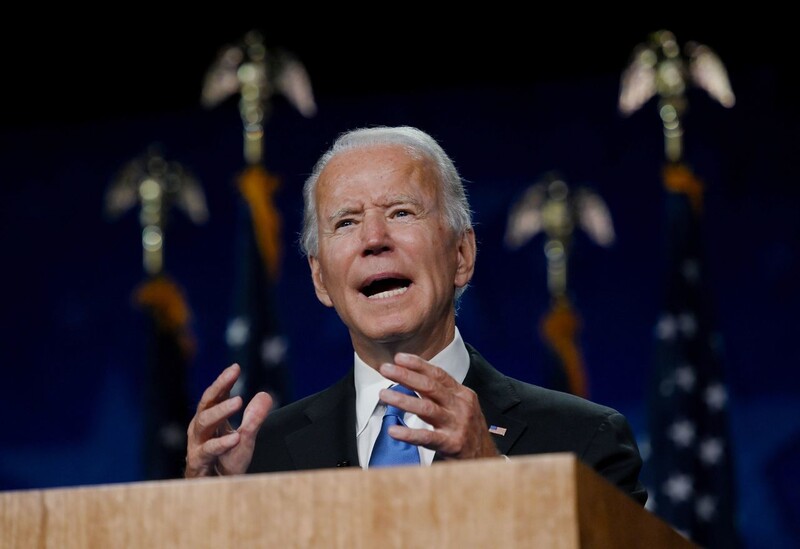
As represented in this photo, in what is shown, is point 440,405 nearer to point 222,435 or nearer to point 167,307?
point 222,435

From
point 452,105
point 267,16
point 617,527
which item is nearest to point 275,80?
point 267,16

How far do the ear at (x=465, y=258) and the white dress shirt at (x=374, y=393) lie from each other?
109 millimetres

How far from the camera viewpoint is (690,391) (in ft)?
18.1

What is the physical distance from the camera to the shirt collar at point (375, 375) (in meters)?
2.04

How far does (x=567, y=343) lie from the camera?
582cm

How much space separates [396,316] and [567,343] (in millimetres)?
3880

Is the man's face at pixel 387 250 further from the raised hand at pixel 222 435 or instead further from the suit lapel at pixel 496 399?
the raised hand at pixel 222 435

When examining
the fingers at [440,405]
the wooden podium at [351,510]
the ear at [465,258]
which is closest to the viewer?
the wooden podium at [351,510]

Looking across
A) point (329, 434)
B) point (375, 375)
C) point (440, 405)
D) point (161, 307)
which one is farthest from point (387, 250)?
point (161, 307)

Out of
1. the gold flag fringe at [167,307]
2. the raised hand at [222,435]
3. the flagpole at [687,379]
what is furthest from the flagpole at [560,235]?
the raised hand at [222,435]

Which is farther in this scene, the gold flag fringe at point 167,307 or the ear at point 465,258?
the gold flag fringe at point 167,307

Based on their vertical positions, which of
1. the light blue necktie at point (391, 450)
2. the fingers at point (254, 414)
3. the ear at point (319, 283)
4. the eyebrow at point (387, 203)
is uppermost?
the eyebrow at point (387, 203)

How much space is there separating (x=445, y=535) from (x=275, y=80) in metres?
5.28

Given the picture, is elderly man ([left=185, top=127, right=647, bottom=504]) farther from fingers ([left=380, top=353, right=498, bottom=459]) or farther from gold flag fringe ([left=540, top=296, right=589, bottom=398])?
gold flag fringe ([left=540, top=296, right=589, bottom=398])
